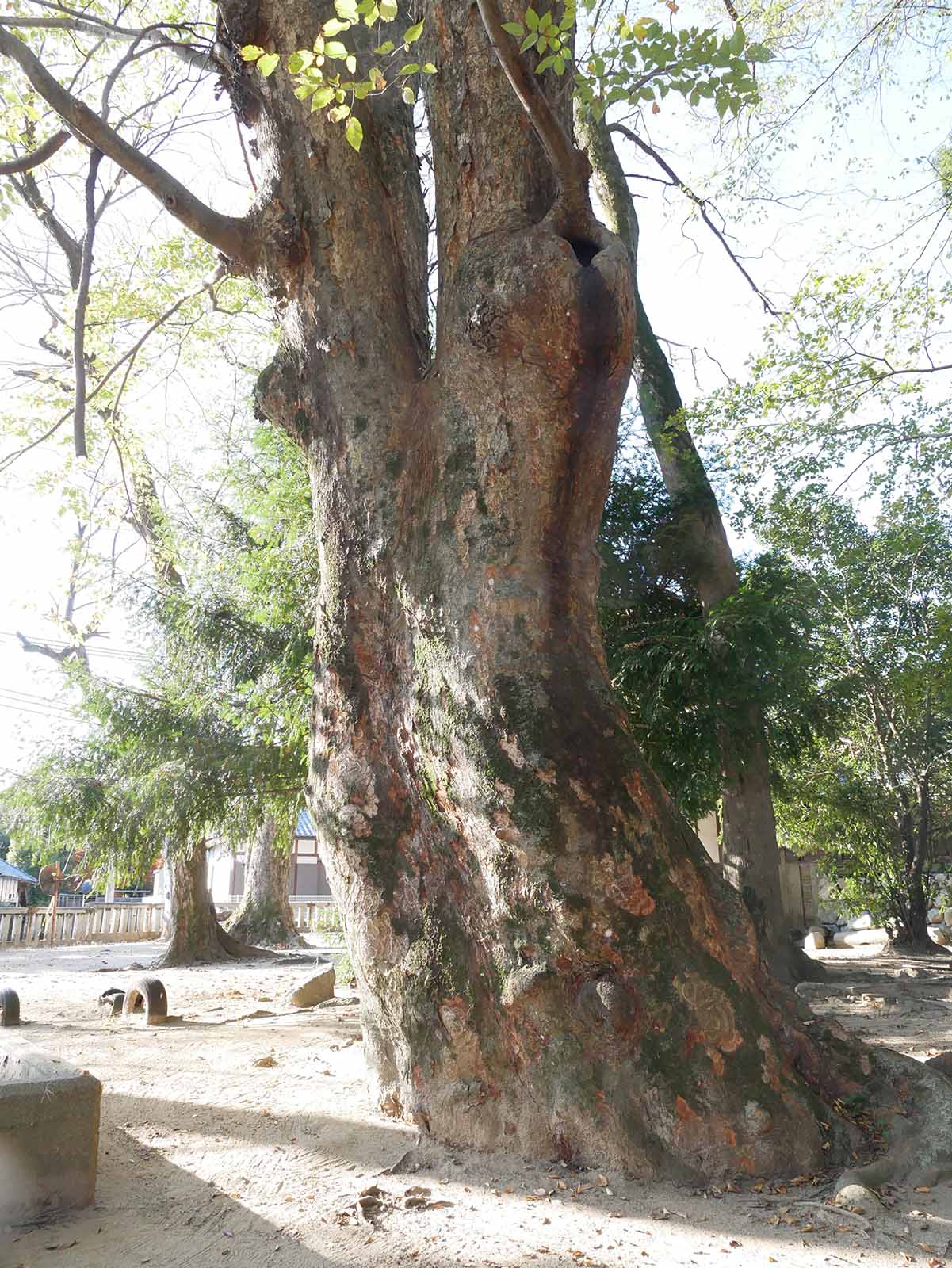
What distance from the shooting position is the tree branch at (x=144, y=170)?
15.4 feet

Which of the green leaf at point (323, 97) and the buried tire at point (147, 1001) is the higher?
the green leaf at point (323, 97)

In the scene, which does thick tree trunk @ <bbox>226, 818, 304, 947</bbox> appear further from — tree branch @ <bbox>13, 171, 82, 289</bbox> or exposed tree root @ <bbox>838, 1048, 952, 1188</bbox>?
exposed tree root @ <bbox>838, 1048, 952, 1188</bbox>

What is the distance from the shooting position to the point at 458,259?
4.45 meters

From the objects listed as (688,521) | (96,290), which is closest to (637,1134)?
(688,521)

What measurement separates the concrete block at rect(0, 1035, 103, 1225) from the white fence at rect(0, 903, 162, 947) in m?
15.7

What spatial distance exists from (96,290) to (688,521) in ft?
23.5

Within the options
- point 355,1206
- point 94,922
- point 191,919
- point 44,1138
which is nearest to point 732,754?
point 355,1206

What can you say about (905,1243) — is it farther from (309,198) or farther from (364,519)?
(309,198)

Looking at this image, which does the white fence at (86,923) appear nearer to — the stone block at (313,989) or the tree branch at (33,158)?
the stone block at (313,989)

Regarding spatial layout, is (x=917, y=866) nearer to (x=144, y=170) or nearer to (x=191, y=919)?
(x=191, y=919)

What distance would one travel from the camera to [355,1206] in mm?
3238

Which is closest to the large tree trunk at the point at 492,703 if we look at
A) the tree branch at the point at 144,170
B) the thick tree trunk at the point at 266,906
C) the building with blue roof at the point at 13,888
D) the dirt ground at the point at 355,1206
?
the dirt ground at the point at 355,1206

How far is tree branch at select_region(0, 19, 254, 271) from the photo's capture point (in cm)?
468

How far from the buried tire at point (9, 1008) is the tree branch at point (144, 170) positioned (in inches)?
234
